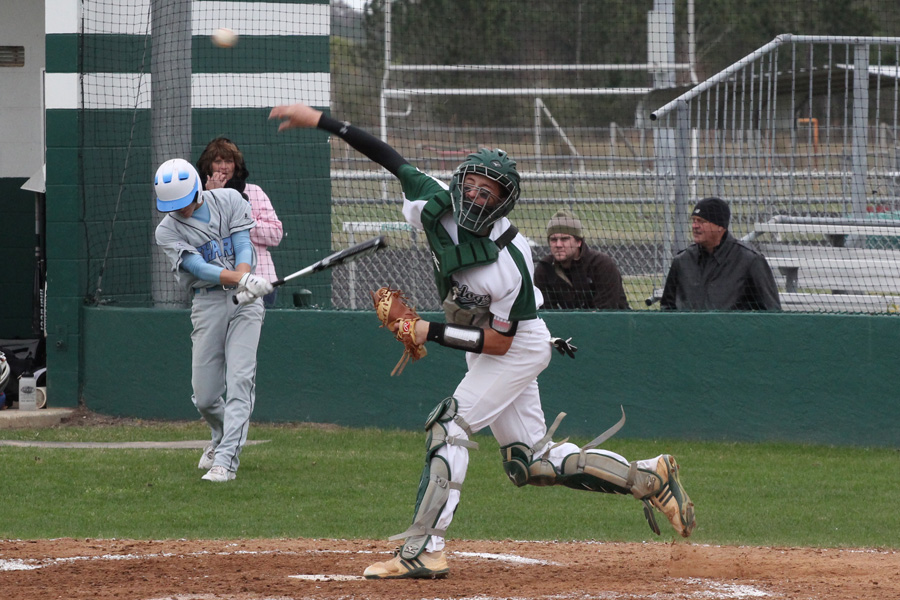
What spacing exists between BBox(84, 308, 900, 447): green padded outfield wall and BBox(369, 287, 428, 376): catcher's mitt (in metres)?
3.75

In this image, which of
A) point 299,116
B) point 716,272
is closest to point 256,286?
point 299,116

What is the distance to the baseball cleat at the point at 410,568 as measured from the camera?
4.55m

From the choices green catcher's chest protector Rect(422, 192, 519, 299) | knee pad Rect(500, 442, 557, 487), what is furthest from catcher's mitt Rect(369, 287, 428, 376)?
knee pad Rect(500, 442, 557, 487)

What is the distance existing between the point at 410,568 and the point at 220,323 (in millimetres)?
2635

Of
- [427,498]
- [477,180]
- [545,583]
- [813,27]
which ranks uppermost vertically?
[813,27]

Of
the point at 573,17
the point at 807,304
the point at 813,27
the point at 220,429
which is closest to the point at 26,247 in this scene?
the point at 220,429

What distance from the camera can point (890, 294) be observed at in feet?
29.5

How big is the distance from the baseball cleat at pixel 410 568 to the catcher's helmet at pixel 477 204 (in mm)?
1257

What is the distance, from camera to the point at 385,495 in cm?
673

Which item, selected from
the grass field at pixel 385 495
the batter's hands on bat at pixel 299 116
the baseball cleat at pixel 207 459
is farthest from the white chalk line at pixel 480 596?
the baseball cleat at pixel 207 459

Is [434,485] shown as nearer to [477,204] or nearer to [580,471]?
[580,471]

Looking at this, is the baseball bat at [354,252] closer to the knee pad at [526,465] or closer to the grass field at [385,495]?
the knee pad at [526,465]

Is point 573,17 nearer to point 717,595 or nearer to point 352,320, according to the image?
point 352,320

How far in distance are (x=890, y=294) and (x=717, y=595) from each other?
520 cm
